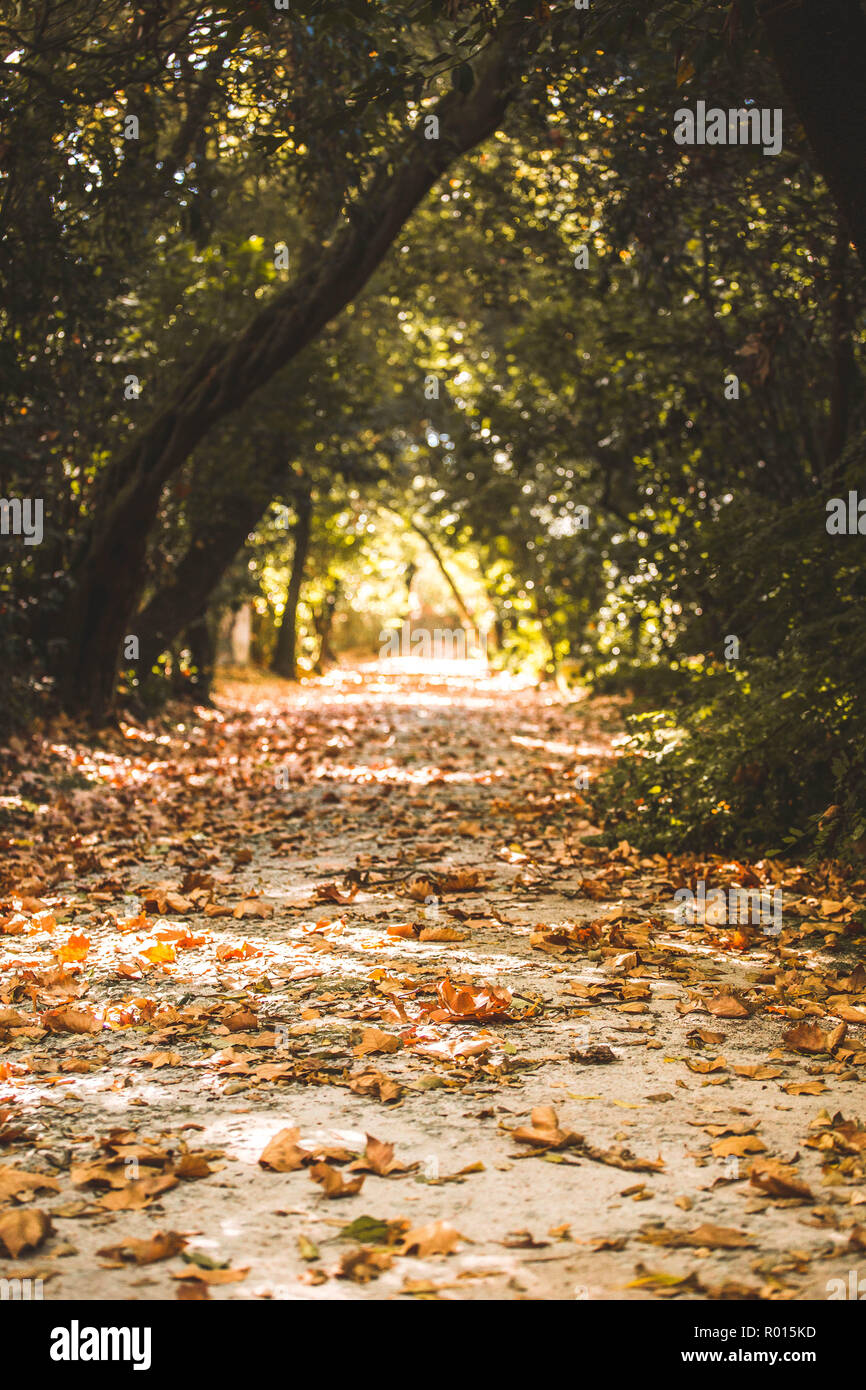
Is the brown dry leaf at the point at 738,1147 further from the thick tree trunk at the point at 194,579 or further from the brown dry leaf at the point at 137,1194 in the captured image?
the thick tree trunk at the point at 194,579

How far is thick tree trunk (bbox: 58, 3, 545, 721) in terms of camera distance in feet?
32.2

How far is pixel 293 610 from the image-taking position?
88.8ft

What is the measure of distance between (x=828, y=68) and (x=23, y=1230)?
15.5 feet

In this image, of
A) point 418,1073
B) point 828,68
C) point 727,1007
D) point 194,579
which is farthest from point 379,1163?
point 194,579

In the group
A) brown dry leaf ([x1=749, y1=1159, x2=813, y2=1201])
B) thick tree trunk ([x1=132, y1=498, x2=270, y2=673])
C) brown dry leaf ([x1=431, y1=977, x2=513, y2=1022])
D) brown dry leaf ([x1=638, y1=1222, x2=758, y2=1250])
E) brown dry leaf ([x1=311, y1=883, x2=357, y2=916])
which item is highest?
thick tree trunk ([x1=132, y1=498, x2=270, y2=673])

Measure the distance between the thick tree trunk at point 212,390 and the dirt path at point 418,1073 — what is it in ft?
16.7

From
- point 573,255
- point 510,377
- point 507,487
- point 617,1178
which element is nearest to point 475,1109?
point 617,1178

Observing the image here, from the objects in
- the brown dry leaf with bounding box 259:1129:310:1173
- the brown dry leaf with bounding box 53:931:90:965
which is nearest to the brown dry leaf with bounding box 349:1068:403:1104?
the brown dry leaf with bounding box 259:1129:310:1173

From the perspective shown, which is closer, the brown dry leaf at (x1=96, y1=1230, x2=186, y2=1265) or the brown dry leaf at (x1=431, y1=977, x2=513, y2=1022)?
the brown dry leaf at (x1=96, y1=1230, x2=186, y2=1265)

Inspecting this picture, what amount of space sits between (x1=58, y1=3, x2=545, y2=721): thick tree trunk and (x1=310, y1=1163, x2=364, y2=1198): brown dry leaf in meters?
8.40

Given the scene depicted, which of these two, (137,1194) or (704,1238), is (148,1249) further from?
(704,1238)

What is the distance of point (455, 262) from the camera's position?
14.3 m

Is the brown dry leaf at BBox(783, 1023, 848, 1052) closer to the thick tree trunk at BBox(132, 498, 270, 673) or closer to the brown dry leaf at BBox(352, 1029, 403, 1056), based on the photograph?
the brown dry leaf at BBox(352, 1029, 403, 1056)

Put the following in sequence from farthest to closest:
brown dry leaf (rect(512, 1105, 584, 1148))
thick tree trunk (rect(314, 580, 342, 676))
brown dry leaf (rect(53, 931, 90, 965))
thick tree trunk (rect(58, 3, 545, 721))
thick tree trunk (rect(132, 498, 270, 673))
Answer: thick tree trunk (rect(314, 580, 342, 676))
thick tree trunk (rect(132, 498, 270, 673))
thick tree trunk (rect(58, 3, 545, 721))
brown dry leaf (rect(53, 931, 90, 965))
brown dry leaf (rect(512, 1105, 584, 1148))
